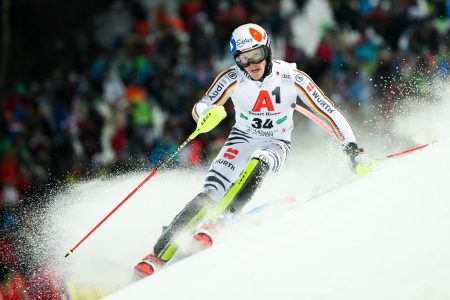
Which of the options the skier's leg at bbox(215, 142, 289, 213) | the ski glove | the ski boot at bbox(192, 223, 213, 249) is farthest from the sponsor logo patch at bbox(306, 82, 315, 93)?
the ski boot at bbox(192, 223, 213, 249)

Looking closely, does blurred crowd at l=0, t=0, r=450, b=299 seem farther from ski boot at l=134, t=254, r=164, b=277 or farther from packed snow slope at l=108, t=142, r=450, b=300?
packed snow slope at l=108, t=142, r=450, b=300

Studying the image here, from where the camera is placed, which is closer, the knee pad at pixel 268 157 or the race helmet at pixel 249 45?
the knee pad at pixel 268 157

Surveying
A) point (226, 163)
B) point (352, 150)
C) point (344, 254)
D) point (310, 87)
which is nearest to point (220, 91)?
point (226, 163)

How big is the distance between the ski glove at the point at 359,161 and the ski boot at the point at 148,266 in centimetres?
174

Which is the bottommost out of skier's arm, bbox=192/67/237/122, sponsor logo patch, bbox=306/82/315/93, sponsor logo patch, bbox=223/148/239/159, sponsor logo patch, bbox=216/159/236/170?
sponsor logo patch, bbox=216/159/236/170

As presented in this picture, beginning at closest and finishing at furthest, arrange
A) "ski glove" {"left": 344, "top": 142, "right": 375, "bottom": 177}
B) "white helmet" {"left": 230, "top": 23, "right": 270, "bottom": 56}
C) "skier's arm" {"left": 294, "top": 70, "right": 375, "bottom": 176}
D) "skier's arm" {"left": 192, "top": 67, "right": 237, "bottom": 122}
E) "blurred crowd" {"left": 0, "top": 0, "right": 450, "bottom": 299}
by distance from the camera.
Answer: "white helmet" {"left": 230, "top": 23, "right": 270, "bottom": 56}
"ski glove" {"left": 344, "top": 142, "right": 375, "bottom": 177}
"skier's arm" {"left": 294, "top": 70, "right": 375, "bottom": 176}
"skier's arm" {"left": 192, "top": 67, "right": 237, "bottom": 122}
"blurred crowd" {"left": 0, "top": 0, "right": 450, "bottom": 299}

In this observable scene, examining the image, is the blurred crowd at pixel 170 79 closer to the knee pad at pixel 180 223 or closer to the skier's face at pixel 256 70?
the skier's face at pixel 256 70

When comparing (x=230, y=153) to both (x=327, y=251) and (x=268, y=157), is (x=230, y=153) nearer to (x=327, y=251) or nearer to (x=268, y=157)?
(x=268, y=157)

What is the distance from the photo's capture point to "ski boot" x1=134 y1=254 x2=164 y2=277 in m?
6.02

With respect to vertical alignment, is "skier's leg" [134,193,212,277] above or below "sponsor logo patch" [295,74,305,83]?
below

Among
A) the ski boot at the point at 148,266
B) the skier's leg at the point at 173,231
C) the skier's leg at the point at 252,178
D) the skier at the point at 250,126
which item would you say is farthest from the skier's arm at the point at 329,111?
the ski boot at the point at 148,266

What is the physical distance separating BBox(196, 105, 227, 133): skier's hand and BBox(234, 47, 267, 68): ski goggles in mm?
414

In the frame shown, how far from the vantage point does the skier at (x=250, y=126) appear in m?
6.22

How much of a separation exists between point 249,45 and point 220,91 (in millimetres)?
574
